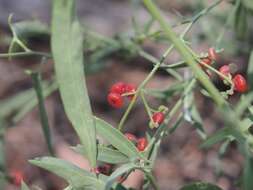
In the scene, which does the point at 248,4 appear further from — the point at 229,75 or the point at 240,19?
the point at 229,75

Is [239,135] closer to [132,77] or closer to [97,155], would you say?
[97,155]

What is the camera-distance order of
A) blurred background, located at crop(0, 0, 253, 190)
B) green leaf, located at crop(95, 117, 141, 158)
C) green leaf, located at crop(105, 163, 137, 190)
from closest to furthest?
green leaf, located at crop(105, 163, 137, 190) < green leaf, located at crop(95, 117, 141, 158) < blurred background, located at crop(0, 0, 253, 190)

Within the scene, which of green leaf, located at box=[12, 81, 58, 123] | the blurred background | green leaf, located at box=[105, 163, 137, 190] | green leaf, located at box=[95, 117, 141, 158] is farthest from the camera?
the blurred background

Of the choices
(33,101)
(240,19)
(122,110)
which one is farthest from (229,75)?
(122,110)

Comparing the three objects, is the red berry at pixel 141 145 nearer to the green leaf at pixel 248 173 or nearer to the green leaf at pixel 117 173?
the green leaf at pixel 117 173

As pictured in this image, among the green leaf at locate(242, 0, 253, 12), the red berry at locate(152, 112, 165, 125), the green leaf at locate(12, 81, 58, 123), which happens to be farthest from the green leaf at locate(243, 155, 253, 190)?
the green leaf at locate(12, 81, 58, 123)

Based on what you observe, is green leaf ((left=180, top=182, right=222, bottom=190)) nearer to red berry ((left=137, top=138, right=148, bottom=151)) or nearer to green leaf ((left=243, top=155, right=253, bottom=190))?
red berry ((left=137, top=138, right=148, bottom=151))
